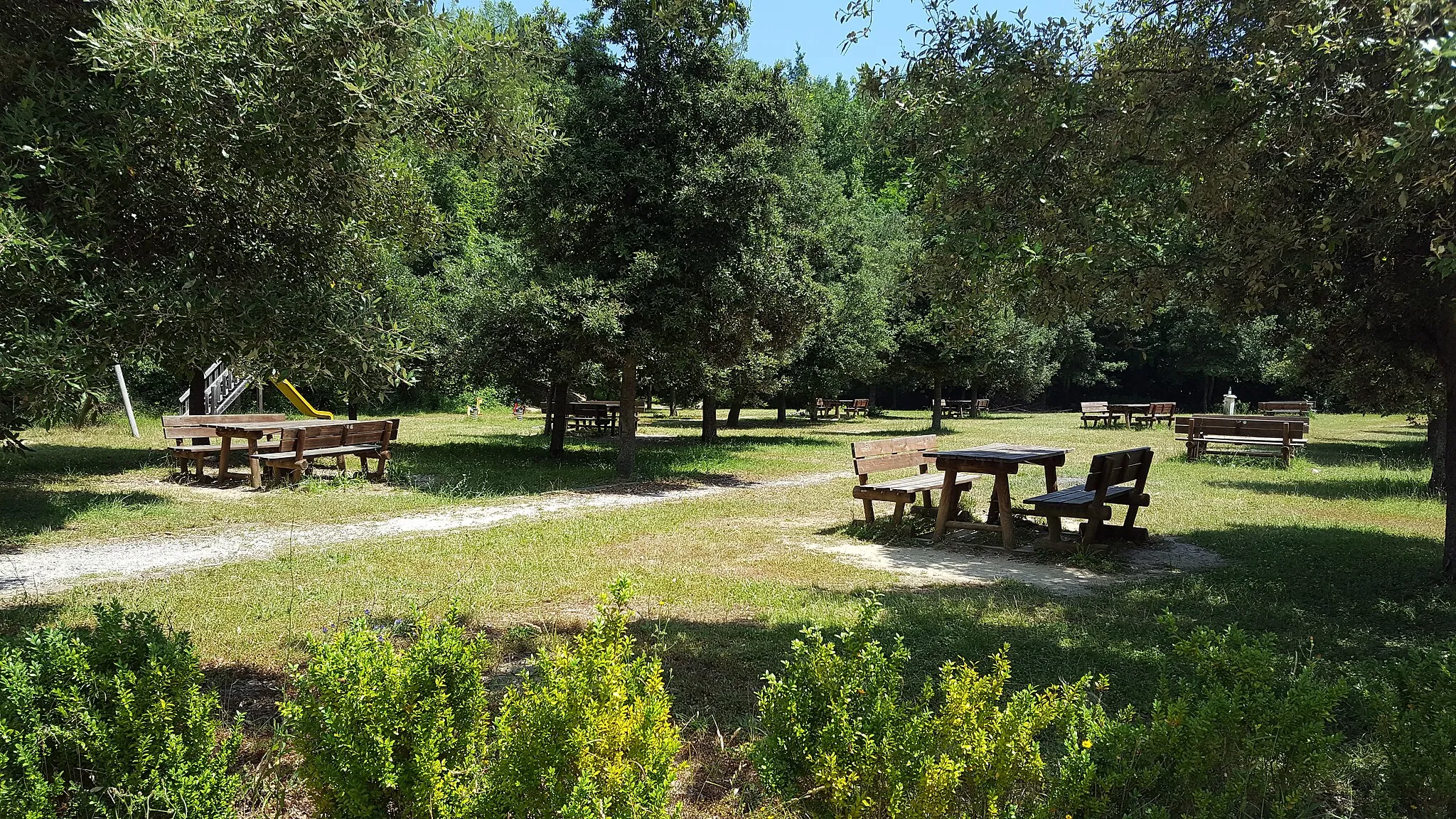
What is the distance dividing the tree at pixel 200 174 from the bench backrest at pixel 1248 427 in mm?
17572

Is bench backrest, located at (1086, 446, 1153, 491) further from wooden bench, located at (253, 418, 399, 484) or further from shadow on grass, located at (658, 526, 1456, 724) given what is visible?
wooden bench, located at (253, 418, 399, 484)

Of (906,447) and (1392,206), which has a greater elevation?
(1392,206)

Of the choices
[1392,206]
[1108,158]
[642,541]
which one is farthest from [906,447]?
[1392,206]

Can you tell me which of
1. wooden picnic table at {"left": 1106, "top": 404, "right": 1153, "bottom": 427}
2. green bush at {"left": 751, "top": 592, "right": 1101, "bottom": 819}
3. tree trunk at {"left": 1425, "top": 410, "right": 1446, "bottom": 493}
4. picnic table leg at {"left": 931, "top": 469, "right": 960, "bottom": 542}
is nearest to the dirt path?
picnic table leg at {"left": 931, "top": 469, "right": 960, "bottom": 542}

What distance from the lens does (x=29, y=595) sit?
600 centimetres

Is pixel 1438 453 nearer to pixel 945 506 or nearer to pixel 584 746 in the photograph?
pixel 945 506

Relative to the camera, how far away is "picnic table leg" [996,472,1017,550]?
851 cm

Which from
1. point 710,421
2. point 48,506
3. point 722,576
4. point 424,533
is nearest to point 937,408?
point 710,421

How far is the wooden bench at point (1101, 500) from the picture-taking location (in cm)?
812

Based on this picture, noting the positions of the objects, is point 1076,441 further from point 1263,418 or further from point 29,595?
point 29,595

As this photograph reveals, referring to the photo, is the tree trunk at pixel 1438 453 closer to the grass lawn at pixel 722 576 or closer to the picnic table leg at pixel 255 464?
the grass lawn at pixel 722 576

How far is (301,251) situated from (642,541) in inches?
199

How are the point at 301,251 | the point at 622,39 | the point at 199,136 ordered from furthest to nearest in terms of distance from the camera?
the point at 622,39 → the point at 301,251 → the point at 199,136

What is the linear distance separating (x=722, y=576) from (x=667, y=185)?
7.62 metres
